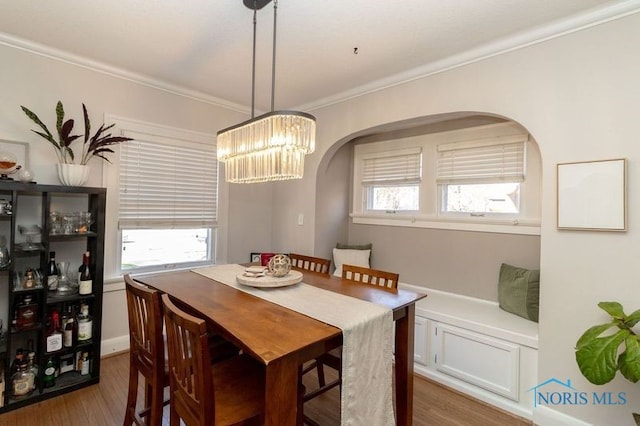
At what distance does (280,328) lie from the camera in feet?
4.41

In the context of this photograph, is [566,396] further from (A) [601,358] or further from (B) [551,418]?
(A) [601,358]

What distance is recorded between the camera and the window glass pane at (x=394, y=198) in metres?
3.35

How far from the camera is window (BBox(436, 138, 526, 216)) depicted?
105 inches

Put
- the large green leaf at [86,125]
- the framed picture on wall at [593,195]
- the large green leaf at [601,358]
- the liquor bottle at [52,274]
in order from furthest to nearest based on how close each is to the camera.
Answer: the large green leaf at [86,125] → the liquor bottle at [52,274] → the framed picture on wall at [593,195] → the large green leaf at [601,358]

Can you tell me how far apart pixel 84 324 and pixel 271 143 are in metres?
2.06

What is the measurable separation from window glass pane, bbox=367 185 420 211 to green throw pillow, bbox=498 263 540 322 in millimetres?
1075

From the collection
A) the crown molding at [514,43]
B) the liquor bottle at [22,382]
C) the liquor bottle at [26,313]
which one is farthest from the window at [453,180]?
the liquor bottle at [22,382]

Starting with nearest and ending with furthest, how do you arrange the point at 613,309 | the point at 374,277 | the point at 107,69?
the point at 613,309
the point at 374,277
the point at 107,69

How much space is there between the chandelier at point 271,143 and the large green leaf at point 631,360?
72.6 inches

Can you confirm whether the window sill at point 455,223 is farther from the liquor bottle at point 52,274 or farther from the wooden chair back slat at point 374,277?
the liquor bottle at point 52,274

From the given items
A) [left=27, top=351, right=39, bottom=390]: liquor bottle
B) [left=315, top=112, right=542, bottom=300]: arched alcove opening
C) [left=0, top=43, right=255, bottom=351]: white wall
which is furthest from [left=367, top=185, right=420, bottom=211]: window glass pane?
[left=27, top=351, right=39, bottom=390]: liquor bottle

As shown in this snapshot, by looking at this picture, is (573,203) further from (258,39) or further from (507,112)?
(258,39)

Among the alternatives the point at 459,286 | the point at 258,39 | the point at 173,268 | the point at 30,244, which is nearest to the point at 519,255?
the point at 459,286

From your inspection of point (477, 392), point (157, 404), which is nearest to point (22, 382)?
point (157, 404)
